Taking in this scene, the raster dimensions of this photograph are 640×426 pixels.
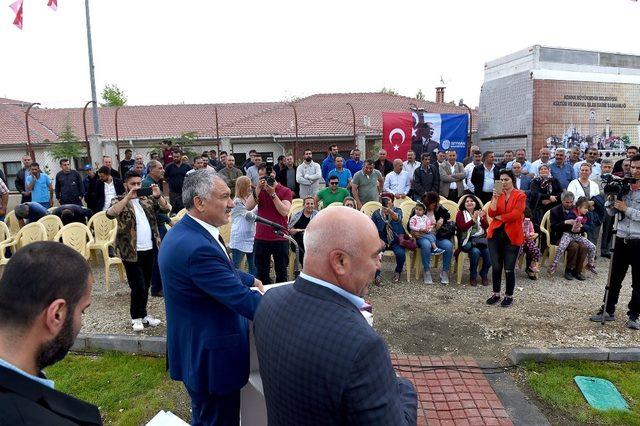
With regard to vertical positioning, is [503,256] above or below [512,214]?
below

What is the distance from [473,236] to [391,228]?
1.34 metres

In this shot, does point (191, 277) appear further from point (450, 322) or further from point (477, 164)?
point (477, 164)

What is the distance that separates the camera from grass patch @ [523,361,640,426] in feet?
11.0

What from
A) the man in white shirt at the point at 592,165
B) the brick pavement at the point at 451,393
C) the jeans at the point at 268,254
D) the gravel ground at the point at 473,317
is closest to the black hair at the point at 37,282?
the brick pavement at the point at 451,393

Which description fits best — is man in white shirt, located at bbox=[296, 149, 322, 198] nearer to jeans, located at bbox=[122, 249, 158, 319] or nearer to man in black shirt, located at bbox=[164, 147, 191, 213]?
man in black shirt, located at bbox=[164, 147, 191, 213]

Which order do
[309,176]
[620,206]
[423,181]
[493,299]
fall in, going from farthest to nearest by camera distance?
[309,176]
[423,181]
[493,299]
[620,206]

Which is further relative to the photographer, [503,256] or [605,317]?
[503,256]

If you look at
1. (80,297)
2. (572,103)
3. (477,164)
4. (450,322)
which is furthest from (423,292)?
(572,103)

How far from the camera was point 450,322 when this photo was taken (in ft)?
17.1

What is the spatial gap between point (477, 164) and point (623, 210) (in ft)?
15.3

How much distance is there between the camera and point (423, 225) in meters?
6.82

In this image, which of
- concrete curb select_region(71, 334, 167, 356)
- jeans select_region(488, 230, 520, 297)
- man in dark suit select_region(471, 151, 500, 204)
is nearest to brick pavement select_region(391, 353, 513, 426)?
jeans select_region(488, 230, 520, 297)

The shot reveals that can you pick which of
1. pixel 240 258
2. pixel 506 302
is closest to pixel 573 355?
pixel 506 302

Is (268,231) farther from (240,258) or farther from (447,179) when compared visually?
(447,179)
